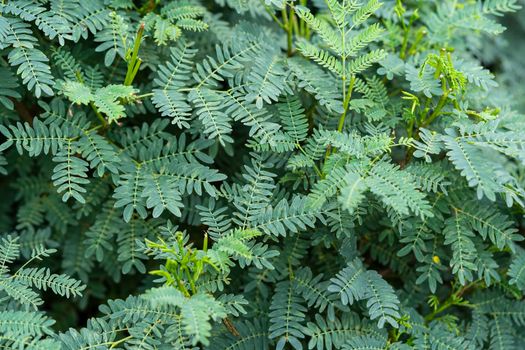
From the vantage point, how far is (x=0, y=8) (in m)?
1.62

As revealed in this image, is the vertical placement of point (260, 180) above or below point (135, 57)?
below

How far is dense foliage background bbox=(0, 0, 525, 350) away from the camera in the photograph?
1.52 m

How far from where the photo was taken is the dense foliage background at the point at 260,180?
1518 millimetres

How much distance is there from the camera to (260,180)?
66.0 inches

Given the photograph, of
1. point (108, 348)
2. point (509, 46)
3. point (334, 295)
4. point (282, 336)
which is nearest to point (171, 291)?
point (108, 348)

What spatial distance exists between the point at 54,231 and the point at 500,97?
1639 mm

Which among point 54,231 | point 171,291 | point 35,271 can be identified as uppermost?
point 171,291

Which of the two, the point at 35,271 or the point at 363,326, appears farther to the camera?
the point at 363,326

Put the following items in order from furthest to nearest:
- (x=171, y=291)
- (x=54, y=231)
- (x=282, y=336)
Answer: (x=54, y=231) < (x=282, y=336) < (x=171, y=291)

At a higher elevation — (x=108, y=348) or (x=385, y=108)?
(x=385, y=108)

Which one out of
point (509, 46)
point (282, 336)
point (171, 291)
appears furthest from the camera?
point (509, 46)

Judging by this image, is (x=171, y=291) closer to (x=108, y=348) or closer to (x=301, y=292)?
(x=108, y=348)

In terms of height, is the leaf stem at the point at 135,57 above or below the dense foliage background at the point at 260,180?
above

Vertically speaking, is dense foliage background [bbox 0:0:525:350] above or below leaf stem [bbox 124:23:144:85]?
below
